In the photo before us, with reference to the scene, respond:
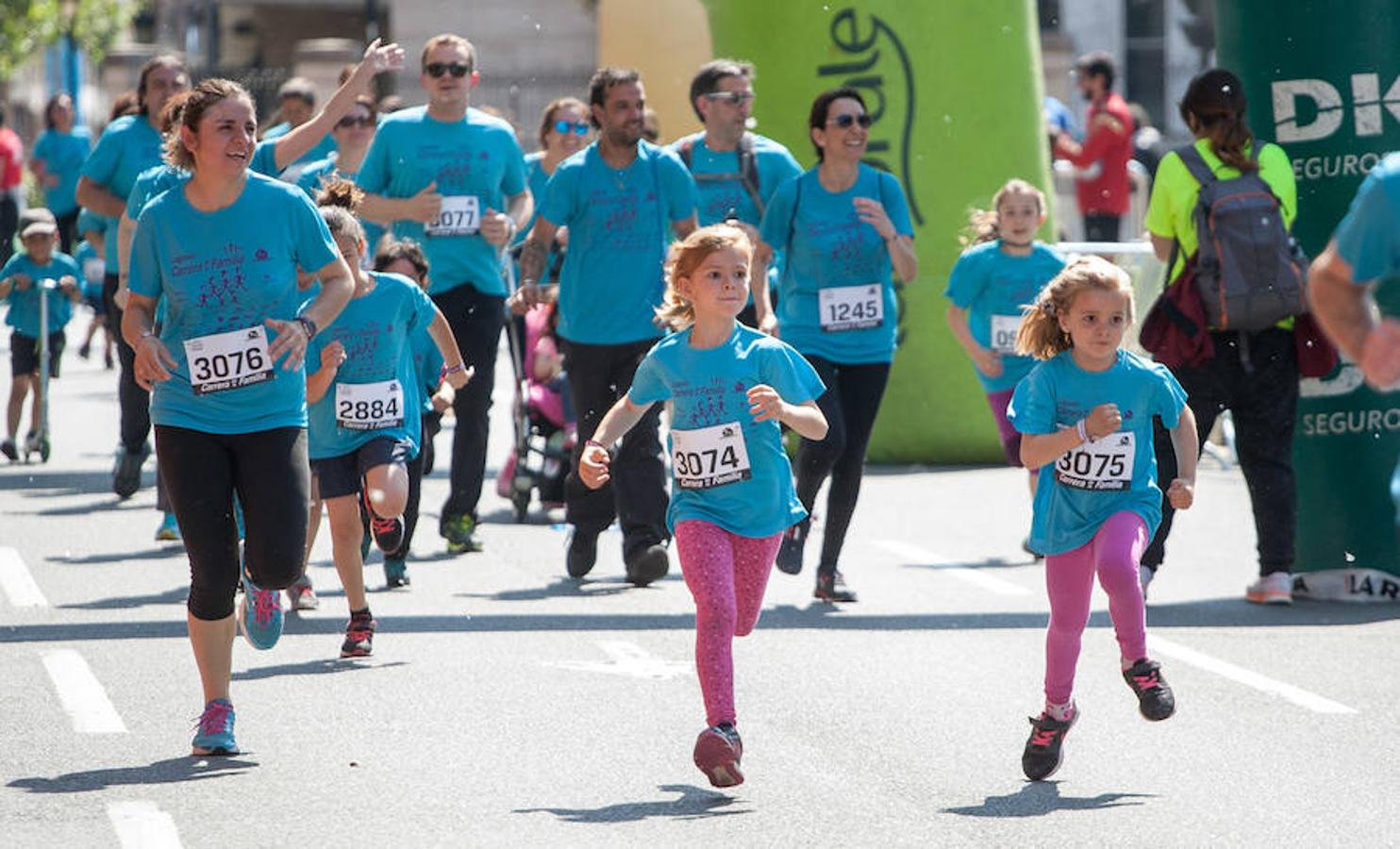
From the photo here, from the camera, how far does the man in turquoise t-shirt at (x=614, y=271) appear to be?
36.2 feet

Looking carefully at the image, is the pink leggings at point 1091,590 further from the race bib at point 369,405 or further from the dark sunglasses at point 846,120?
the dark sunglasses at point 846,120

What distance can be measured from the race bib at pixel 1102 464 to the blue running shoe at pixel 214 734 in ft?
7.79

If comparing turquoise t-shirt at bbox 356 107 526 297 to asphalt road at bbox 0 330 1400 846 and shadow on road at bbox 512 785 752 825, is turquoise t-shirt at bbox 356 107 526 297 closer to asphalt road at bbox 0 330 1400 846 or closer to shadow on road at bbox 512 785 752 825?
asphalt road at bbox 0 330 1400 846

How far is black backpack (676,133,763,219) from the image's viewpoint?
1176cm

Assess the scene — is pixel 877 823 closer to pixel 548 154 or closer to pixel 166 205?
pixel 166 205

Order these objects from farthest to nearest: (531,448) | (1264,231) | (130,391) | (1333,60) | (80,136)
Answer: (80,136)
(531,448)
(130,391)
(1333,60)
(1264,231)

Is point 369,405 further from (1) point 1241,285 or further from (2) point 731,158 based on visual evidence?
(1) point 1241,285

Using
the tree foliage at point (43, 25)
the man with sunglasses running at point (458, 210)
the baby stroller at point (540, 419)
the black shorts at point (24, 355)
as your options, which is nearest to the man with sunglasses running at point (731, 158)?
the man with sunglasses running at point (458, 210)

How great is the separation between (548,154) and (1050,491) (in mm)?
6937

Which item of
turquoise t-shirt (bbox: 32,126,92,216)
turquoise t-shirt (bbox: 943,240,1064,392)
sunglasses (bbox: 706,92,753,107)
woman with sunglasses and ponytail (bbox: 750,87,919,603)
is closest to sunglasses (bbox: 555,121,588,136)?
sunglasses (bbox: 706,92,753,107)

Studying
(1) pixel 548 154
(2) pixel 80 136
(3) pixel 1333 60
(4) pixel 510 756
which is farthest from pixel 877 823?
(2) pixel 80 136

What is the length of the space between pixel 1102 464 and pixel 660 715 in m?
1.61

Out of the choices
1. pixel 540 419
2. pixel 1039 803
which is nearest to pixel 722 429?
pixel 1039 803

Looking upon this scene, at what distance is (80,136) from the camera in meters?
26.5
